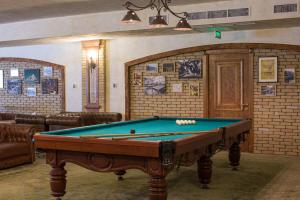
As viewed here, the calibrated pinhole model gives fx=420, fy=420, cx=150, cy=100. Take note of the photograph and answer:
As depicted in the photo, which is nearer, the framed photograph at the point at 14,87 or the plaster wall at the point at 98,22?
the plaster wall at the point at 98,22

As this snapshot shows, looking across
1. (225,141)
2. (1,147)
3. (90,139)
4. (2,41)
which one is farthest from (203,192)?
(2,41)

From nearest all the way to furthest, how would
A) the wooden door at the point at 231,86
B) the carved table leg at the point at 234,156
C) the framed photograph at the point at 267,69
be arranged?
1. the carved table leg at the point at 234,156
2. the framed photograph at the point at 267,69
3. the wooden door at the point at 231,86

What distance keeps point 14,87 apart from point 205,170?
7.58 metres

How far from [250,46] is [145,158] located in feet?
16.4

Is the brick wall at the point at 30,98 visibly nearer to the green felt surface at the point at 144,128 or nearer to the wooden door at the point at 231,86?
Result: the wooden door at the point at 231,86

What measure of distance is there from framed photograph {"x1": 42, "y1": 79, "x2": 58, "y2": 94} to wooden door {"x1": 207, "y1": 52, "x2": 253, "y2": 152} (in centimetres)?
415

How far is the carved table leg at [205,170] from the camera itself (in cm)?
535

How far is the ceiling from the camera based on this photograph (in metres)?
7.11

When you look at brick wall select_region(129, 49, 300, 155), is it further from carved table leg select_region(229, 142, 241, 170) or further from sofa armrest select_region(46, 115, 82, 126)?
sofa armrest select_region(46, 115, 82, 126)

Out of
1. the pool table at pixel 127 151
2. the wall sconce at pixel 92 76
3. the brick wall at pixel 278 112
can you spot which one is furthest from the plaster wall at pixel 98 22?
the pool table at pixel 127 151

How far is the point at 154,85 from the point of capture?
9.44 meters

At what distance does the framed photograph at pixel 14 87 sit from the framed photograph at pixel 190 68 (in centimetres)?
468

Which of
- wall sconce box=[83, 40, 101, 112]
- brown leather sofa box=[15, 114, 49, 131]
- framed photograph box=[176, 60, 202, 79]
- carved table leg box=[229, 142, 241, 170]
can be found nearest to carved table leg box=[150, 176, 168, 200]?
carved table leg box=[229, 142, 241, 170]

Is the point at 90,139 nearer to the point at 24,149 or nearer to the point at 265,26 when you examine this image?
the point at 24,149
